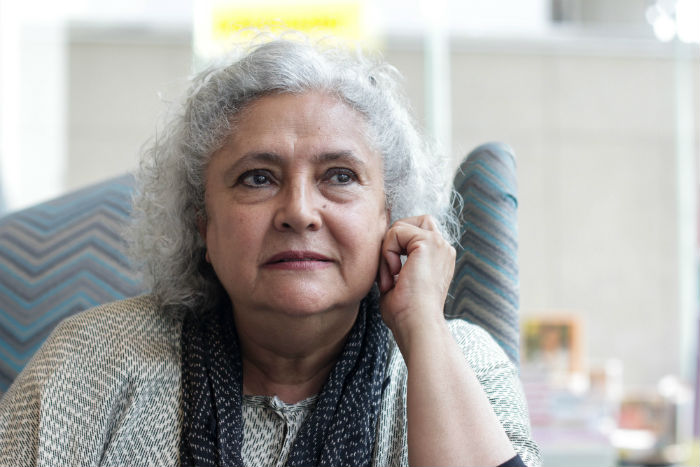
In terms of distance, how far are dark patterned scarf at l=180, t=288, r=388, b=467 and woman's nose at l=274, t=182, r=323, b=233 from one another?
0.25 metres

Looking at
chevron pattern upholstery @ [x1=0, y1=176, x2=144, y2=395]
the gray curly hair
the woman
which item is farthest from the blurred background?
the woman

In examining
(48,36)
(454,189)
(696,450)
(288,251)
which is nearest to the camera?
(288,251)

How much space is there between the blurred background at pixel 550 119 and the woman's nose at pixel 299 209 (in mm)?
2490

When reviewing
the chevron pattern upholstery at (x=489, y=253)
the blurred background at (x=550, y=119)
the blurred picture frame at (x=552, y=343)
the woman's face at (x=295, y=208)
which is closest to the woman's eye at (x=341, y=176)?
the woman's face at (x=295, y=208)

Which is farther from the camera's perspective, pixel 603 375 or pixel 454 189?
pixel 603 375

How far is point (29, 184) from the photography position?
3.67m

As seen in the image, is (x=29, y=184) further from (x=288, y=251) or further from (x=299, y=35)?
(x=288, y=251)

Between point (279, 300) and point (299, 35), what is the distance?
549 mm

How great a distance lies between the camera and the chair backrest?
1.61m

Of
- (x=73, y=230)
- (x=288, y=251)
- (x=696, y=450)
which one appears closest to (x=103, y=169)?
(x=73, y=230)

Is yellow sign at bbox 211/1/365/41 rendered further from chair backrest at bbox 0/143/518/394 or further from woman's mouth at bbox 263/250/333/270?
woman's mouth at bbox 263/250/333/270

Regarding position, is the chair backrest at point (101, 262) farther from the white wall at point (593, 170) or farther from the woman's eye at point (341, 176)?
the white wall at point (593, 170)

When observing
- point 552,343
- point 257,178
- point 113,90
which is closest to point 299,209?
point 257,178

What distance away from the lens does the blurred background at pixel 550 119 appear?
12.3ft
